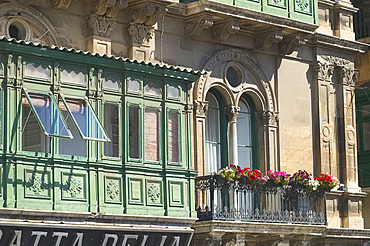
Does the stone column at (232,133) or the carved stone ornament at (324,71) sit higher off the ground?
the carved stone ornament at (324,71)

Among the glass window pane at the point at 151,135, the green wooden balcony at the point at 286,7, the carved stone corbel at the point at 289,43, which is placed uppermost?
the green wooden balcony at the point at 286,7

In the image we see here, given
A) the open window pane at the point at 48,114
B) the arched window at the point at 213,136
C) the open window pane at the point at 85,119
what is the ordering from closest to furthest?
1. the open window pane at the point at 48,114
2. the open window pane at the point at 85,119
3. the arched window at the point at 213,136

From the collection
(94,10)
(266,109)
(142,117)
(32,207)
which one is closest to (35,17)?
(94,10)

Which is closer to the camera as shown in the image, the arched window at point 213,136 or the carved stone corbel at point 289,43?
the arched window at point 213,136

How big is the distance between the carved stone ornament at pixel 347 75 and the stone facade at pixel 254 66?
27 millimetres

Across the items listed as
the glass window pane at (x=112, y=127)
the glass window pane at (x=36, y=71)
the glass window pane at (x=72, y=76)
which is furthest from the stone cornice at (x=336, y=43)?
the glass window pane at (x=36, y=71)

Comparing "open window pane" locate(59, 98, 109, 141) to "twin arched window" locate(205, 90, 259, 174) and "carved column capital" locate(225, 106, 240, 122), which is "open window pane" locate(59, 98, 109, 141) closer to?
"twin arched window" locate(205, 90, 259, 174)

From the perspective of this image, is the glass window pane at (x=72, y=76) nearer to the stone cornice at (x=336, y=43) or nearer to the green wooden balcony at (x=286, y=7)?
the green wooden balcony at (x=286, y=7)

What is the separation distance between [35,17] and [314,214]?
8.56m

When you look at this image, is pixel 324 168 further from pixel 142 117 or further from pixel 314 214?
pixel 142 117

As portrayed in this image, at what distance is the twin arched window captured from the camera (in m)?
29.3

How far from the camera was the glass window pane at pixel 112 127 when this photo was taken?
23906mm

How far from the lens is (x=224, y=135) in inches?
1158

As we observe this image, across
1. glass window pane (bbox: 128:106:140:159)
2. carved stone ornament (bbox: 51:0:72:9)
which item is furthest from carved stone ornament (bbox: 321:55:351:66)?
glass window pane (bbox: 128:106:140:159)
